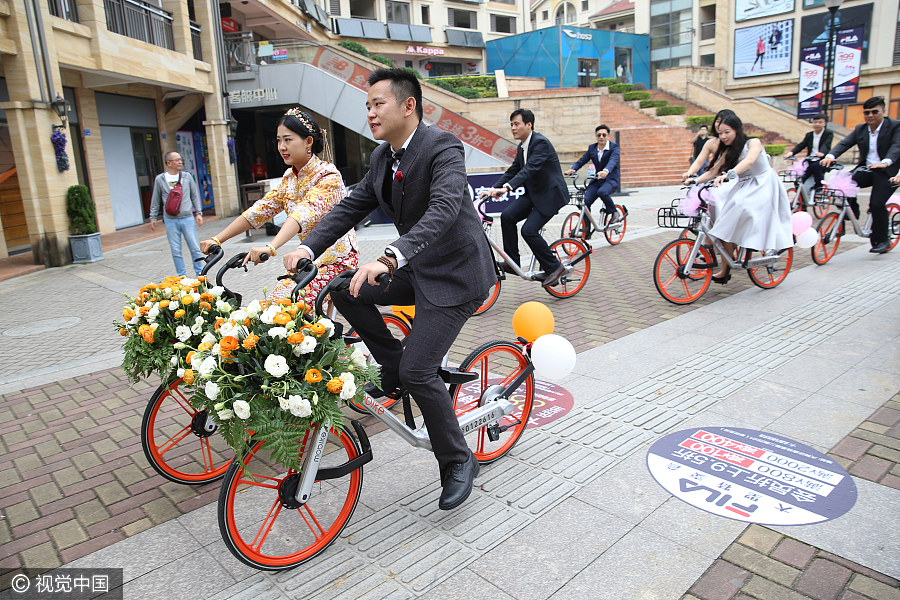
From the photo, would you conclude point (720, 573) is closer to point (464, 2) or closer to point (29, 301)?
point (29, 301)

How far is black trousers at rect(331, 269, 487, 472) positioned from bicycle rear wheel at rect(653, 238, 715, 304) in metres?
4.28

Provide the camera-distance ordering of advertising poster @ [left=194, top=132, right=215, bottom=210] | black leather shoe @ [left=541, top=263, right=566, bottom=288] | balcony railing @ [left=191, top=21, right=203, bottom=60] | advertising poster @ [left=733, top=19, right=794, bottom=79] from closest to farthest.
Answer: black leather shoe @ [left=541, top=263, right=566, bottom=288] < balcony railing @ [left=191, top=21, right=203, bottom=60] < advertising poster @ [left=194, top=132, right=215, bottom=210] < advertising poster @ [left=733, top=19, right=794, bottom=79]

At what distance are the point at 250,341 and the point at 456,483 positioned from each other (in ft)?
4.16

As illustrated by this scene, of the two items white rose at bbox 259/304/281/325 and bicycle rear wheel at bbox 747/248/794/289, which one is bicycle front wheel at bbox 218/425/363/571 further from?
bicycle rear wheel at bbox 747/248/794/289

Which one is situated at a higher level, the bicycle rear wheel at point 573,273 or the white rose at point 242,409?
the white rose at point 242,409

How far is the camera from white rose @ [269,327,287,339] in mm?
2316

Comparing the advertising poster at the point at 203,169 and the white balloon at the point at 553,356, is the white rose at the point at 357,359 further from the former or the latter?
the advertising poster at the point at 203,169

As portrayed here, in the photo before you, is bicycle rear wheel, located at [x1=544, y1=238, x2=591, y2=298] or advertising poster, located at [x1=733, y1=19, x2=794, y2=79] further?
advertising poster, located at [x1=733, y1=19, x2=794, y2=79]

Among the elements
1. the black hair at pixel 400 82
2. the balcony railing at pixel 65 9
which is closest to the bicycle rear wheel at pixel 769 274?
the black hair at pixel 400 82

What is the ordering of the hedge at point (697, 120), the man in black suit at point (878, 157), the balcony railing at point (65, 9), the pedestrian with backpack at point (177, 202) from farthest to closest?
the hedge at point (697, 120), the balcony railing at point (65, 9), the pedestrian with backpack at point (177, 202), the man in black suit at point (878, 157)

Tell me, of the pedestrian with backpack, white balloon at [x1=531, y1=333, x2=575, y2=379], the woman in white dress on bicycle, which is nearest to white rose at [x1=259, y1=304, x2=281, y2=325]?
white balloon at [x1=531, y1=333, x2=575, y2=379]

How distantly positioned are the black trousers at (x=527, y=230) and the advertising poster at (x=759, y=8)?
4164 cm

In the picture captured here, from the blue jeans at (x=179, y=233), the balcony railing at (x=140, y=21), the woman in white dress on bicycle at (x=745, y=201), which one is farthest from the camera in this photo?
the balcony railing at (x=140, y=21)

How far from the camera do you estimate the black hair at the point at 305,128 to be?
386 cm
